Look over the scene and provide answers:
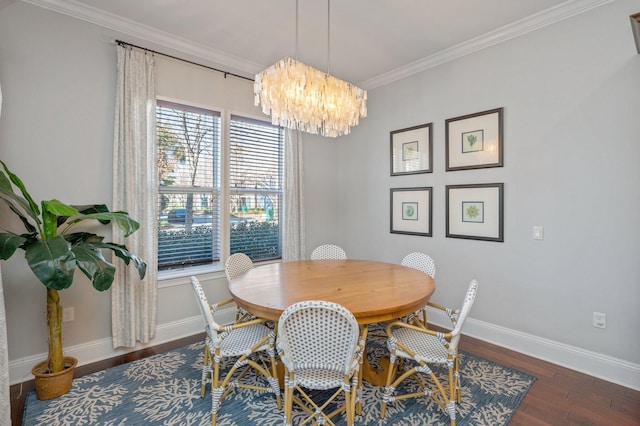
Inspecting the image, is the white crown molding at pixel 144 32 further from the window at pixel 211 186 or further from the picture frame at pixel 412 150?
the picture frame at pixel 412 150

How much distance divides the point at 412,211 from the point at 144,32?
10.9 feet

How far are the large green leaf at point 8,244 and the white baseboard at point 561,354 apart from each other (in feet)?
12.4

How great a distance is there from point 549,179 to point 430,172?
1.14 meters

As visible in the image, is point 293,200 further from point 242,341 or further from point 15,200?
point 15,200

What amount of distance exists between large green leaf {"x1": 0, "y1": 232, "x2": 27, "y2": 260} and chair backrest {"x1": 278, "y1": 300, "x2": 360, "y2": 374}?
1.74m

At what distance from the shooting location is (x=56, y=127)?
103 inches

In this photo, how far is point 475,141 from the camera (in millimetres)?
3234

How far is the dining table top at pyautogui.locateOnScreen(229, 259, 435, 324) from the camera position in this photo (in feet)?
6.03

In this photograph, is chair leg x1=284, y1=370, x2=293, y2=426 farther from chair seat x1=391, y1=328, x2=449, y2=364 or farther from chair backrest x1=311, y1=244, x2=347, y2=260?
chair backrest x1=311, y1=244, x2=347, y2=260

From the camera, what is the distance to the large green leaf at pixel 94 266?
2041mm

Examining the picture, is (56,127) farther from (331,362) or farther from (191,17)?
(331,362)

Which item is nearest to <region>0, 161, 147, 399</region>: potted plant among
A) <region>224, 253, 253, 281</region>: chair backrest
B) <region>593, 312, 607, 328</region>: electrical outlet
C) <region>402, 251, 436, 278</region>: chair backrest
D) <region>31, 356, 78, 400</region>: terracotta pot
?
<region>31, 356, 78, 400</region>: terracotta pot

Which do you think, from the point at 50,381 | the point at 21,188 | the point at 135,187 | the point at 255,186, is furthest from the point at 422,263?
the point at 21,188

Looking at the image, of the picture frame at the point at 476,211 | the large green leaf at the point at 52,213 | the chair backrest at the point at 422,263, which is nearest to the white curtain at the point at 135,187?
the large green leaf at the point at 52,213
